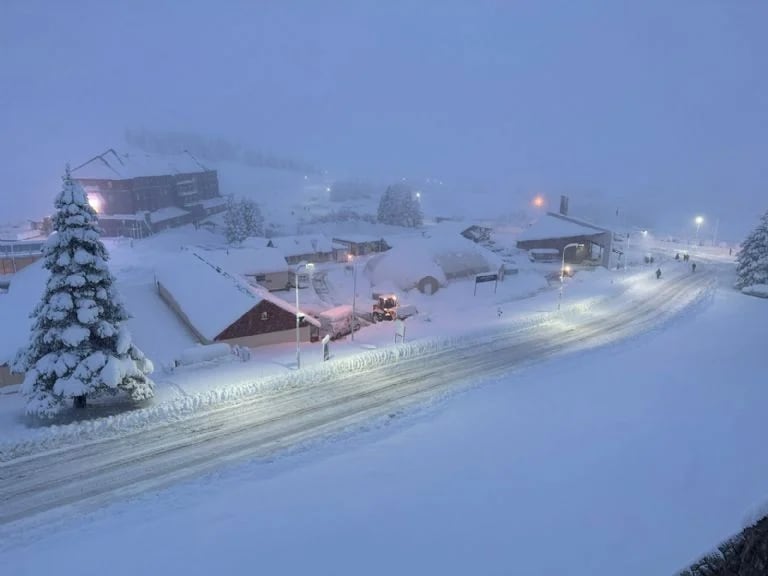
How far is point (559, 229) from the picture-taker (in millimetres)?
73562

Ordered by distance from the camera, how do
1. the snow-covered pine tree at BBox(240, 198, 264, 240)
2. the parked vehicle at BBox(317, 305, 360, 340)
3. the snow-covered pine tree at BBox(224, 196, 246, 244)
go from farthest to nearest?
the snow-covered pine tree at BBox(240, 198, 264, 240)
the snow-covered pine tree at BBox(224, 196, 246, 244)
the parked vehicle at BBox(317, 305, 360, 340)

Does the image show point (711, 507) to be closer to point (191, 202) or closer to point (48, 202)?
point (191, 202)

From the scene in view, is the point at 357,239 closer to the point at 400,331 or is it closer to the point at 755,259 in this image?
the point at 400,331

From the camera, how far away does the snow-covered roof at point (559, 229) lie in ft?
234

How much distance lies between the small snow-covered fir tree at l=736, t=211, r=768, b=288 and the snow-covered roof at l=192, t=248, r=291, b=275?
158 ft

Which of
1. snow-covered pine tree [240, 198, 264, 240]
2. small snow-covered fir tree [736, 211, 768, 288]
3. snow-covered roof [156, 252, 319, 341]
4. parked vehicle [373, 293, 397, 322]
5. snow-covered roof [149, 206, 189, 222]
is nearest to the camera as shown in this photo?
snow-covered roof [156, 252, 319, 341]

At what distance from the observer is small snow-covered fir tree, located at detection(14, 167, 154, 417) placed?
69.4ft

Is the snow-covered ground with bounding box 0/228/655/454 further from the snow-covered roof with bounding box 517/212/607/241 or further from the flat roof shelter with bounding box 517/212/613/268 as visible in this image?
the snow-covered roof with bounding box 517/212/607/241

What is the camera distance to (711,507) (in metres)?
18.4

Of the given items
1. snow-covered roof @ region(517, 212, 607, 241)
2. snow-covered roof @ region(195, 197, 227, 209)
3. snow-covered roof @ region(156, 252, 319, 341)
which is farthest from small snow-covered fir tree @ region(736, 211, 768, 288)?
snow-covered roof @ region(195, 197, 227, 209)

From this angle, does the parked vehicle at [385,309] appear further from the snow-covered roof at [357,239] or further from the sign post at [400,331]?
the snow-covered roof at [357,239]

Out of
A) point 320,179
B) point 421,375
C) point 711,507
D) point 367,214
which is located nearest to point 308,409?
point 421,375

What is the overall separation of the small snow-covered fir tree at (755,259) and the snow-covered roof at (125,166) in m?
79.7

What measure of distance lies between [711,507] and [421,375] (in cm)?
1468
